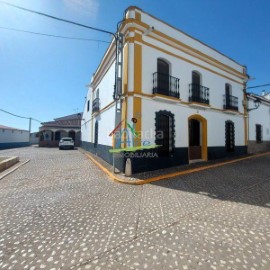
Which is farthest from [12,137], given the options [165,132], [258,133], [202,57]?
[258,133]

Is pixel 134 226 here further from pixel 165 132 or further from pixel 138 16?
pixel 138 16

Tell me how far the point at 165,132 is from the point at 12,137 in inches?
1153

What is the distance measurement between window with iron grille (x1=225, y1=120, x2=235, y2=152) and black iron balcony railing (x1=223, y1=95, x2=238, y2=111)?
927mm

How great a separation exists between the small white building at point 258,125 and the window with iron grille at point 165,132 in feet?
27.2

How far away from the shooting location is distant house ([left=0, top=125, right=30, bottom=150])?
25456 mm

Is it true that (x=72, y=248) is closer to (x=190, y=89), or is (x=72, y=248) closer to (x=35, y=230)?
(x=35, y=230)

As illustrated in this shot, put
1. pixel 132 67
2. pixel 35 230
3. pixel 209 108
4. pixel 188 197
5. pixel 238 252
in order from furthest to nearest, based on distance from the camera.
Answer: pixel 209 108 → pixel 132 67 → pixel 188 197 → pixel 35 230 → pixel 238 252

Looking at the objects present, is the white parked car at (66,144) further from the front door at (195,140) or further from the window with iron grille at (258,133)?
the window with iron grille at (258,133)

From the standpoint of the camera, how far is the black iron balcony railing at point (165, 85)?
790 cm

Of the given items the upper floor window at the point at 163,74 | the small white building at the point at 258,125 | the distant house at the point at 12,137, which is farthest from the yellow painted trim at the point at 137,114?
the distant house at the point at 12,137

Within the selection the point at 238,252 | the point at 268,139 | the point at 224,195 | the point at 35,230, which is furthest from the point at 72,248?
the point at 268,139

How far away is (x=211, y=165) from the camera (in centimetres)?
884

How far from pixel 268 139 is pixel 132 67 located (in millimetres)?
14813

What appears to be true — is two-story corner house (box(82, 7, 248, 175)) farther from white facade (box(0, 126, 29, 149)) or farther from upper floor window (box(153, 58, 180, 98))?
white facade (box(0, 126, 29, 149))
